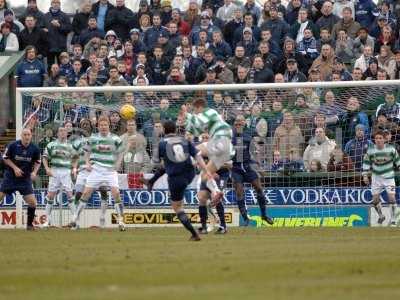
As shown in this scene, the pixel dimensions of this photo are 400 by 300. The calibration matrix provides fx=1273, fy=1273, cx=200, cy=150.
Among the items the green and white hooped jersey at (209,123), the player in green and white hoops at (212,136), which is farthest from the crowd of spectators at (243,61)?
the green and white hooped jersey at (209,123)

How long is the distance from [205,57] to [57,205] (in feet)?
16.8

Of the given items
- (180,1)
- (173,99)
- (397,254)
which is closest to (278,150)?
(173,99)

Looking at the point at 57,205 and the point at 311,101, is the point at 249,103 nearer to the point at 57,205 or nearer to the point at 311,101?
the point at 311,101

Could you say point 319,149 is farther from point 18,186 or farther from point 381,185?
point 18,186

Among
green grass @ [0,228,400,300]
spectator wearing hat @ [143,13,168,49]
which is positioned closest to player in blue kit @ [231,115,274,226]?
green grass @ [0,228,400,300]

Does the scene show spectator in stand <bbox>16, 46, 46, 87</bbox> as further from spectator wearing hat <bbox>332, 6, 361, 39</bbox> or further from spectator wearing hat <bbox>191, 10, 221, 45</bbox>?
spectator wearing hat <bbox>332, 6, 361, 39</bbox>

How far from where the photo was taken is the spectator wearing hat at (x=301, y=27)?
30.9 metres

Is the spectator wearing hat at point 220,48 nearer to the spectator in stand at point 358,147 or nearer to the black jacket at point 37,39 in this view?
the spectator in stand at point 358,147

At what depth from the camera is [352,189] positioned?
A: 28.8m

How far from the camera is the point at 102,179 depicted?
2720cm

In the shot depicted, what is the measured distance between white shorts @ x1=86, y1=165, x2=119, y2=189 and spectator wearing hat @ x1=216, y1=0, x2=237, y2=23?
7.08m

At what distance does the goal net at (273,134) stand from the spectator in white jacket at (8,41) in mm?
3926

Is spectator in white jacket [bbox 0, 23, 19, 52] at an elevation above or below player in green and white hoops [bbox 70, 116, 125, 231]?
above

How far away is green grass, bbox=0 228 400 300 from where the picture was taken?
12430 mm
